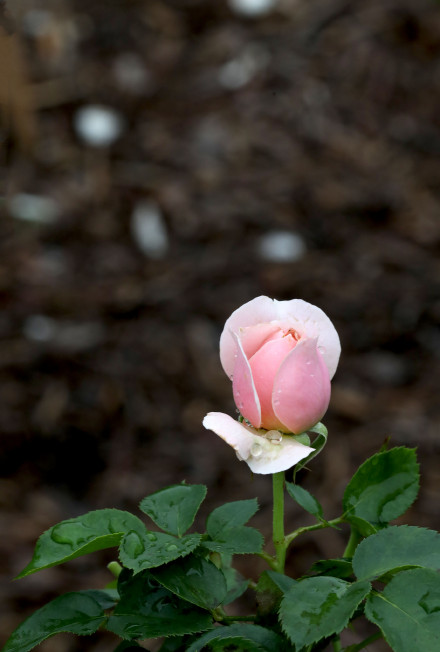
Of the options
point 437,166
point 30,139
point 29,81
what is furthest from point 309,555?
point 29,81

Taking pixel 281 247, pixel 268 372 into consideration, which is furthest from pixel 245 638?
pixel 281 247

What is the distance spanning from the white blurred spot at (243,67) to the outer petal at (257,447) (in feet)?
7.19

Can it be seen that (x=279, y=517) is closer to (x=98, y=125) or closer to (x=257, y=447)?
(x=257, y=447)

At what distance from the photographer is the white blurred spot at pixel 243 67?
99.2 inches

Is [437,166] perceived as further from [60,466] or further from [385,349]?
[60,466]

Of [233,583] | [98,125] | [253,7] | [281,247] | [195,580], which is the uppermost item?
[195,580]

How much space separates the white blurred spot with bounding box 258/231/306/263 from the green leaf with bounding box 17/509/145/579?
5.08 feet

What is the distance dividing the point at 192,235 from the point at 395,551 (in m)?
1.70

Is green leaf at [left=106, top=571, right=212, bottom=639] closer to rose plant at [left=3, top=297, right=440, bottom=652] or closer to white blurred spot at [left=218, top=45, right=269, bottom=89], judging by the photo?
rose plant at [left=3, top=297, right=440, bottom=652]

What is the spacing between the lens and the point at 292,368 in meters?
0.46

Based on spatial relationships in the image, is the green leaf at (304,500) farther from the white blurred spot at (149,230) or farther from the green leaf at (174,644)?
the white blurred spot at (149,230)

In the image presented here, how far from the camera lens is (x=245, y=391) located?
0.47m

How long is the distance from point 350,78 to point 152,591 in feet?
7.39

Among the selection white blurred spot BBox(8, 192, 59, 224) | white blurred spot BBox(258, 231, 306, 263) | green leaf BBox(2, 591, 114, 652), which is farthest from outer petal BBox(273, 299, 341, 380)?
white blurred spot BBox(8, 192, 59, 224)
